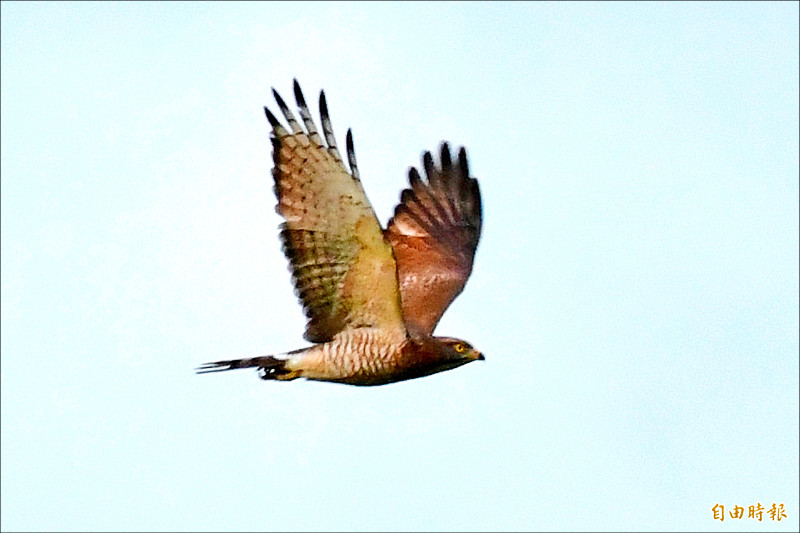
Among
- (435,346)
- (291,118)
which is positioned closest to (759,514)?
(435,346)

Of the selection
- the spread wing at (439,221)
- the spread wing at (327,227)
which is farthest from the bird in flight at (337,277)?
the spread wing at (439,221)

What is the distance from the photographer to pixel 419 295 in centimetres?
1218

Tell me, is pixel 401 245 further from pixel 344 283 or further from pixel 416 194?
pixel 344 283

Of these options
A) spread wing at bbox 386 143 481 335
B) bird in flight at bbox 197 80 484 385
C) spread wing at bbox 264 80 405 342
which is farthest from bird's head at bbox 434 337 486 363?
spread wing at bbox 386 143 481 335

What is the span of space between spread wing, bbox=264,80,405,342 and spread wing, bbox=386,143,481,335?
2.05 metres

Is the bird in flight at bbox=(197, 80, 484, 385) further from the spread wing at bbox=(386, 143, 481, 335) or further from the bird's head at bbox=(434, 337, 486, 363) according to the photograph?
the spread wing at bbox=(386, 143, 481, 335)

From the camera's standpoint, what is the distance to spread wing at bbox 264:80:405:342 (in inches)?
398

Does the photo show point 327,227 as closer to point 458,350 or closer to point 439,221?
point 458,350

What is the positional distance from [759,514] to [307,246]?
4246 millimetres

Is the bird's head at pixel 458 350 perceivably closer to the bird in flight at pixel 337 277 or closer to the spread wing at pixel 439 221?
the bird in flight at pixel 337 277

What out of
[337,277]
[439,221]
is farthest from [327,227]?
[439,221]

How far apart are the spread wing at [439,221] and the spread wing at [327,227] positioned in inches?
80.6

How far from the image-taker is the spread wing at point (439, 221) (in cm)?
1264

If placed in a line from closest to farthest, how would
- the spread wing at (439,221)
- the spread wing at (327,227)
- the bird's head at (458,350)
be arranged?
the spread wing at (327,227) < the bird's head at (458,350) < the spread wing at (439,221)
